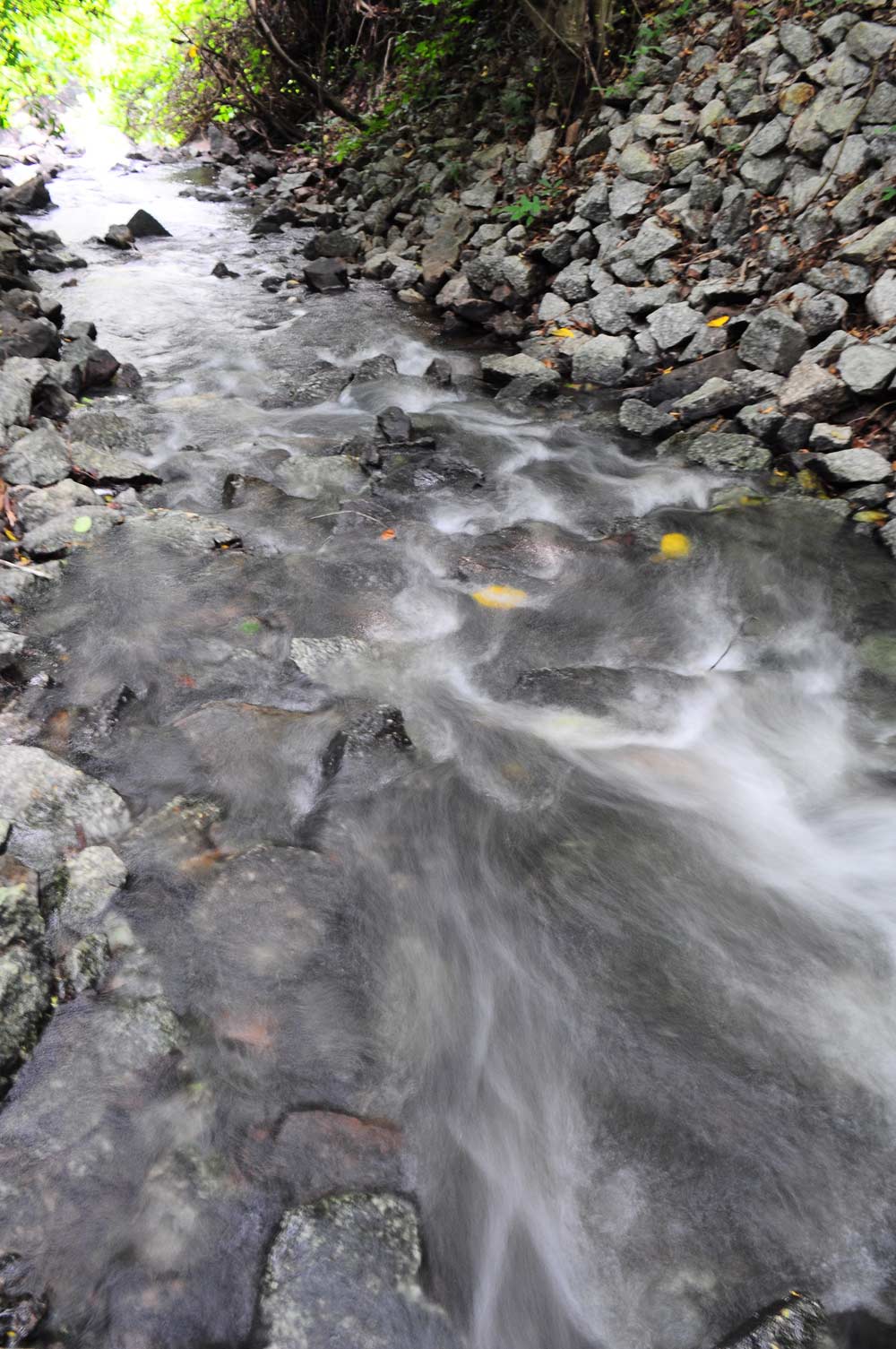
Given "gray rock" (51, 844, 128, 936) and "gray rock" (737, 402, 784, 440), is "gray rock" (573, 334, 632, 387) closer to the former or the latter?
"gray rock" (737, 402, 784, 440)

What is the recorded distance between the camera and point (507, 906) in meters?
3.00

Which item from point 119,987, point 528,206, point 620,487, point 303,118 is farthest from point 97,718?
point 303,118

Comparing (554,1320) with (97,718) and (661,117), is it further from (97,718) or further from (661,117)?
(661,117)

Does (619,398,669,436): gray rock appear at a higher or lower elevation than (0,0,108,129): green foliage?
Result: lower

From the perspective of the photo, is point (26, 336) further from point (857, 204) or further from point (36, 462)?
point (857, 204)

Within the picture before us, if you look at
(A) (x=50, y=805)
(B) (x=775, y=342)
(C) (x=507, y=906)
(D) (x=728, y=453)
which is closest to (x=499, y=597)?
(C) (x=507, y=906)

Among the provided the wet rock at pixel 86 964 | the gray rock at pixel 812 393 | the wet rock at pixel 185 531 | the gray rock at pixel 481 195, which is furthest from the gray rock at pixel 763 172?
the wet rock at pixel 86 964

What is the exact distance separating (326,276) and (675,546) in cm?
684

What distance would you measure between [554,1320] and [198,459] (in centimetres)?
554

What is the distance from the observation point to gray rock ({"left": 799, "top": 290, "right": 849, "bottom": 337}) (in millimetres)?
5730

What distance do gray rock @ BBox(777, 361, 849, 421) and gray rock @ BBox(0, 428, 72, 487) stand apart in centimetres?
496

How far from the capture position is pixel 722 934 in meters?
2.89

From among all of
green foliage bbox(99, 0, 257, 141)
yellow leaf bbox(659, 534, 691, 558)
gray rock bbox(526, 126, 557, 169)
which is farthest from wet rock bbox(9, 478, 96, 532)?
green foliage bbox(99, 0, 257, 141)

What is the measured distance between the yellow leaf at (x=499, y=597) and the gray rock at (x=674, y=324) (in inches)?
133
